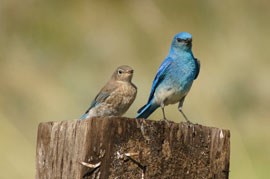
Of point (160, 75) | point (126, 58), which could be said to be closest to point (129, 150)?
point (160, 75)

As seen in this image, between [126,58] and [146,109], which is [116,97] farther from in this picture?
[126,58]

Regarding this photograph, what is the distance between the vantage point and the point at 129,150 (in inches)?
124

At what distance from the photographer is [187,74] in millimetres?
5512

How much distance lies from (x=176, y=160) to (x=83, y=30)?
5.32 meters

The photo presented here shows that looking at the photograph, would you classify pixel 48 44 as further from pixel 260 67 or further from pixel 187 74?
pixel 187 74

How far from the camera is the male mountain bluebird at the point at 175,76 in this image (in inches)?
216

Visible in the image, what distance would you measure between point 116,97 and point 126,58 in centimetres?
249

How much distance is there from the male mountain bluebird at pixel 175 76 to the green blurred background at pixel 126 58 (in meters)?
1.23

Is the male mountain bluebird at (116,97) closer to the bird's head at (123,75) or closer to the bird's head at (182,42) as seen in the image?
the bird's head at (123,75)

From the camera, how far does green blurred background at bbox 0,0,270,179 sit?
7.09 metres

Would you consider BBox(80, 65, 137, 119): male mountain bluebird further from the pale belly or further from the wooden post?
the wooden post

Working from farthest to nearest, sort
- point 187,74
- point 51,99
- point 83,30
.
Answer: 1. point 83,30
2. point 51,99
3. point 187,74

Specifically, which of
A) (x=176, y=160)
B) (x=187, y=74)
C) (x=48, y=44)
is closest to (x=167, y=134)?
(x=176, y=160)

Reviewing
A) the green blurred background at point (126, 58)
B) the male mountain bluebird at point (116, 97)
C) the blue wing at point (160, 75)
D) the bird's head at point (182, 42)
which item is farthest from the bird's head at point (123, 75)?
the green blurred background at point (126, 58)
